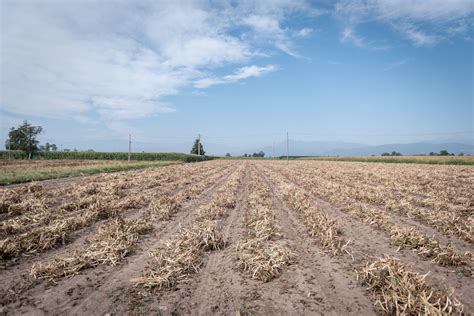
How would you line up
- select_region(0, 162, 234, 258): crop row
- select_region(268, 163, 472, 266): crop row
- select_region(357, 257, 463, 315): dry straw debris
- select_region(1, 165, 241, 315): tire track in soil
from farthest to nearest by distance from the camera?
select_region(0, 162, 234, 258): crop row
select_region(268, 163, 472, 266): crop row
select_region(1, 165, 241, 315): tire track in soil
select_region(357, 257, 463, 315): dry straw debris

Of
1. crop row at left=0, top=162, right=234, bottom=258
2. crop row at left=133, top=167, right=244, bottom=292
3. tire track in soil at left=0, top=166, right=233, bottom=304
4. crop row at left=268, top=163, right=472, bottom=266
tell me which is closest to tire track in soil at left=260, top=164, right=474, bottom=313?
crop row at left=268, top=163, right=472, bottom=266

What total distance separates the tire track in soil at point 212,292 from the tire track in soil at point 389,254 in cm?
201

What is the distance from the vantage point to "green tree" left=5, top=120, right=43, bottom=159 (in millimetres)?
74312

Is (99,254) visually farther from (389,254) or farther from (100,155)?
(100,155)

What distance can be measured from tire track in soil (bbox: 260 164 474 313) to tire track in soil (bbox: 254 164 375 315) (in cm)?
40

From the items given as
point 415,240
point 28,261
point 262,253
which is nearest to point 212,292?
point 262,253

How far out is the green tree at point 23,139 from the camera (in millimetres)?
74312

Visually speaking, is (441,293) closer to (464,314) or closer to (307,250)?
(464,314)

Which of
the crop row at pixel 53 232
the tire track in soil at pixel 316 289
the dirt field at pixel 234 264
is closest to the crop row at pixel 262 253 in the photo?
the dirt field at pixel 234 264

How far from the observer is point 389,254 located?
5.23 metres

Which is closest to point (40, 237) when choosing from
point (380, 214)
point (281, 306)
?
point (281, 306)

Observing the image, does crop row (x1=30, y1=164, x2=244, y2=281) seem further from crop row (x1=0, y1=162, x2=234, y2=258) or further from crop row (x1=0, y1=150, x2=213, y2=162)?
crop row (x1=0, y1=150, x2=213, y2=162)

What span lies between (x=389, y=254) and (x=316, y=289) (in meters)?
2.29

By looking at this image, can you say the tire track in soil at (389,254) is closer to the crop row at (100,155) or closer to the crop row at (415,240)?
the crop row at (415,240)
